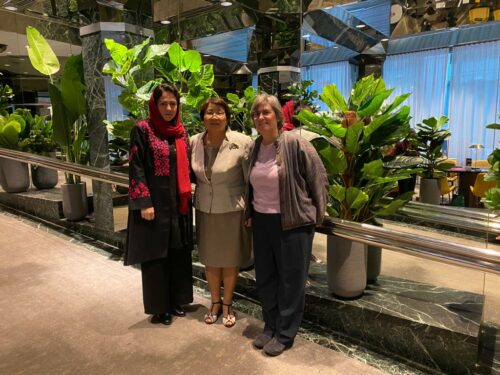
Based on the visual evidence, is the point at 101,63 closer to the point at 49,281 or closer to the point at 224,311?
the point at 49,281

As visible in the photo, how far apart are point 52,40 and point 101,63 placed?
1.42m

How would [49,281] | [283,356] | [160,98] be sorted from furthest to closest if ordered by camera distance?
1. [49,281]
2. [160,98]
3. [283,356]

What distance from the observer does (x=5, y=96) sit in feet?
20.2

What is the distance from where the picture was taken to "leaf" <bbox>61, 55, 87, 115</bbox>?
4.05 metres

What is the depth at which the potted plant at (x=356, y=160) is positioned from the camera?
2.22 m

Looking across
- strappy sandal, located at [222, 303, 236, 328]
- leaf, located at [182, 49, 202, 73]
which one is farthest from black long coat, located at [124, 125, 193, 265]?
leaf, located at [182, 49, 202, 73]

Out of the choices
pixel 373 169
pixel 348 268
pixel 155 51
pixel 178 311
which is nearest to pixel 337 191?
pixel 373 169

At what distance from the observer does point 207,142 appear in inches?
94.8

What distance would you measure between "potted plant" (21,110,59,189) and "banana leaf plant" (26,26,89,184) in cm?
117

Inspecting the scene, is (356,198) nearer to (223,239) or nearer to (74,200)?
(223,239)

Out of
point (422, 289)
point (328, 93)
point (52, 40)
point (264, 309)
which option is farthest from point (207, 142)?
point (52, 40)

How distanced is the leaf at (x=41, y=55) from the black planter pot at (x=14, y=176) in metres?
1.79

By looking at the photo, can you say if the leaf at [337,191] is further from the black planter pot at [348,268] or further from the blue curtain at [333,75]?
the blue curtain at [333,75]

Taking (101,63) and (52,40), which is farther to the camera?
(52,40)
